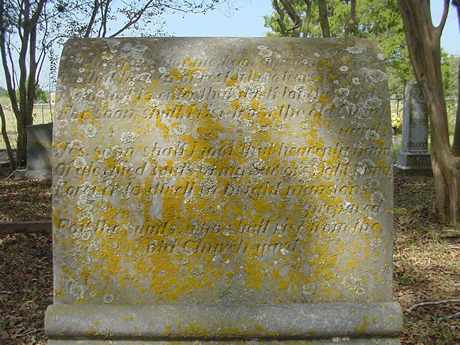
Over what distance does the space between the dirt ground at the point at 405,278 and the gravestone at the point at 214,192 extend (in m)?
1.59

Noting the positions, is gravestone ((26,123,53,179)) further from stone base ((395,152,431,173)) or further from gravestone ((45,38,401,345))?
gravestone ((45,38,401,345))

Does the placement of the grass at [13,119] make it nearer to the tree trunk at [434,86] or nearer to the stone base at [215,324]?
the tree trunk at [434,86]

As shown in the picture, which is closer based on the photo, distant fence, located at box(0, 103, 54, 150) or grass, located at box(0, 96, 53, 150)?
distant fence, located at box(0, 103, 54, 150)

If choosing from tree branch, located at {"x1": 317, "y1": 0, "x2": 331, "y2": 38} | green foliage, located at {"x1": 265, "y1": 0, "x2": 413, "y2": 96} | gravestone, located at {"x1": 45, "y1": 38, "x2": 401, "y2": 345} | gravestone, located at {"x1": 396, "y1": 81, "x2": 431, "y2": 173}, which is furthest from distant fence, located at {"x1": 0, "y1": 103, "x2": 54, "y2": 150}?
gravestone, located at {"x1": 45, "y1": 38, "x2": 401, "y2": 345}

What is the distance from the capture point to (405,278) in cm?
530

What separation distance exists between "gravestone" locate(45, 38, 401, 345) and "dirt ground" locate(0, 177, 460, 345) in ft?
5.23

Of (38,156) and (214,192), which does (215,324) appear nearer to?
(214,192)

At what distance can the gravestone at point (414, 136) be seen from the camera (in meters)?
12.9

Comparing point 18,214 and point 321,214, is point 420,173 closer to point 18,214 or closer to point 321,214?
point 18,214

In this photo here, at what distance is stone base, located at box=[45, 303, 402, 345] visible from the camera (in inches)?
102

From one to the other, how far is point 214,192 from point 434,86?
5.20 metres

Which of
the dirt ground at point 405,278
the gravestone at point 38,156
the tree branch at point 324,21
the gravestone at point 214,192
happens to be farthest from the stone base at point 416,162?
the gravestone at point 214,192

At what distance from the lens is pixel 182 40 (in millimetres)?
2713

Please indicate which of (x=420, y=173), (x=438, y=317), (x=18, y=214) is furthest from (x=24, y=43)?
(x=438, y=317)
